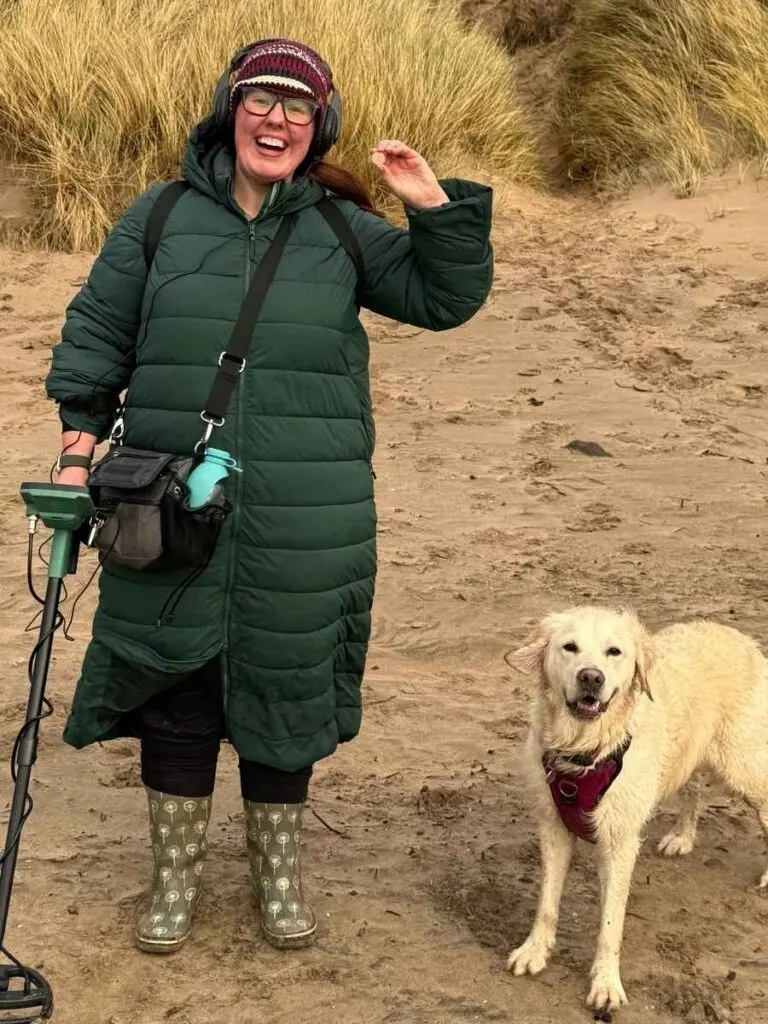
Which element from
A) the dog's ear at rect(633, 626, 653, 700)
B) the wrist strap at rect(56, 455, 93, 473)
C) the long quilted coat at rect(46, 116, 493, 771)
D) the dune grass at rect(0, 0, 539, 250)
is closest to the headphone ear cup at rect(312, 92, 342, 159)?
the long quilted coat at rect(46, 116, 493, 771)

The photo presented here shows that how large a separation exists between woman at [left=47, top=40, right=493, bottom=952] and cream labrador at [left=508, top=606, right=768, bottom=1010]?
55 cm

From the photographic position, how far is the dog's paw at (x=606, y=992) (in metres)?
3.41

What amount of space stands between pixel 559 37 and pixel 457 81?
3.66m

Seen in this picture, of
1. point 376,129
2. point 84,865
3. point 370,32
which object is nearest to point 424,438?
point 376,129

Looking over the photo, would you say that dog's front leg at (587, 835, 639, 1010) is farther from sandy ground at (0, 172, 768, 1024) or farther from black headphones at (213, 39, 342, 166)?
black headphones at (213, 39, 342, 166)

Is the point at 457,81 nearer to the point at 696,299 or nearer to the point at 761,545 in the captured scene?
the point at 696,299

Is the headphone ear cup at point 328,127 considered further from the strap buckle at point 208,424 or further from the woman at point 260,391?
the strap buckle at point 208,424

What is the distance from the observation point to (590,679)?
Answer: 10.8ft

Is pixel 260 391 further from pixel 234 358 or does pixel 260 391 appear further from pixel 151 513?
pixel 151 513

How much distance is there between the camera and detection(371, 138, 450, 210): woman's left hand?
321 centimetres

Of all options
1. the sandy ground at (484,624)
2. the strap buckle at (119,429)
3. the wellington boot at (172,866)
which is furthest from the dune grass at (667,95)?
the wellington boot at (172,866)

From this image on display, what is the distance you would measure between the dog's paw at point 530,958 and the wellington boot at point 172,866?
0.89m

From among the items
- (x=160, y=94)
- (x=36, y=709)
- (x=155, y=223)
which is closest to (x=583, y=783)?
(x=36, y=709)

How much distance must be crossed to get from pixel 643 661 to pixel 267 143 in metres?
1.64
